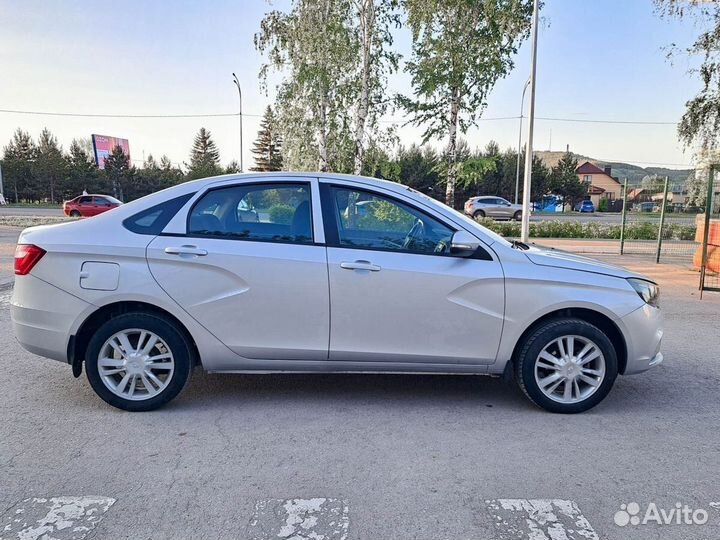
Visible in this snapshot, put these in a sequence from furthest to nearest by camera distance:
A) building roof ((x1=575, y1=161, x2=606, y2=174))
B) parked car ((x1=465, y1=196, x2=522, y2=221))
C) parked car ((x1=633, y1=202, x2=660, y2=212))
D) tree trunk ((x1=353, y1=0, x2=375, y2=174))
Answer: building roof ((x1=575, y1=161, x2=606, y2=174)), parked car ((x1=465, y1=196, x2=522, y2=221)), parked car ((x1=633, y1=202, x2=660, y2=212)), tree trunk ((x1=353, y1=0, x2=375, y2=174))

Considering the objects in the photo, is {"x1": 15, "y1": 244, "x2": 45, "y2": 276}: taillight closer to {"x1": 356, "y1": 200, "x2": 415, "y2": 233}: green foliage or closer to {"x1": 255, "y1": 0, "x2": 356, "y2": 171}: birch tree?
{"x1": 356, "y1": 200, "x2": 415, "y2": 233}: green foliage

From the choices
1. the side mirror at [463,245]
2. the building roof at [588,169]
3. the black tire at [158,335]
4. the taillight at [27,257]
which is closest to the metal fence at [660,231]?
the side mirror at [463,245]

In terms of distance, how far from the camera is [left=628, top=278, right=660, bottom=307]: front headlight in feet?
12.9

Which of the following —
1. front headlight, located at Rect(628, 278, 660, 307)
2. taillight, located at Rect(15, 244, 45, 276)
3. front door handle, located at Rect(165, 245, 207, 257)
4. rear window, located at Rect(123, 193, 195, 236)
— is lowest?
front headlight, located at Rect(628, 278, 660, 307)

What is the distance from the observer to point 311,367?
3.85 meters

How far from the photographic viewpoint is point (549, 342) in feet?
12.5

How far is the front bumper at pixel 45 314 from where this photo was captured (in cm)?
371

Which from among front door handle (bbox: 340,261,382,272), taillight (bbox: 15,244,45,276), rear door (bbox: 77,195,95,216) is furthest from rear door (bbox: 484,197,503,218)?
taillight (bbox: 15,244,45,276)

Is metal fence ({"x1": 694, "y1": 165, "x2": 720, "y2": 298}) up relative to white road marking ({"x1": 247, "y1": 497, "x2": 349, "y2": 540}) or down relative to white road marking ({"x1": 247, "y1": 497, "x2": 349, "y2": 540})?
up

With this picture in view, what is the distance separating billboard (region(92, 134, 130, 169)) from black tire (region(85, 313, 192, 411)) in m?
67.0

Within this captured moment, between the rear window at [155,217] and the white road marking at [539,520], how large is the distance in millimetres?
2874

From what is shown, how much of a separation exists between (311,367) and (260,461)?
865mm

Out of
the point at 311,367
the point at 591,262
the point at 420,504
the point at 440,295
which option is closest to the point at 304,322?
the point at 311,367

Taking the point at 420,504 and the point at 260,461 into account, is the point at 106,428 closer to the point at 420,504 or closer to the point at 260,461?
the point at 260,461
